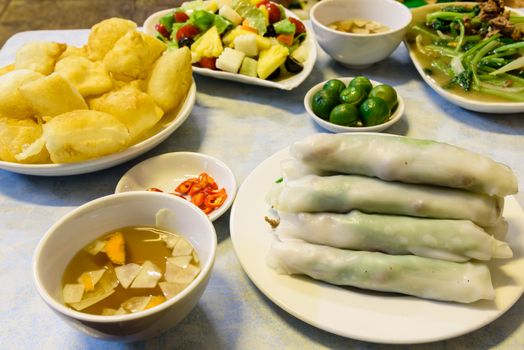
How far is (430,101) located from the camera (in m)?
2.44

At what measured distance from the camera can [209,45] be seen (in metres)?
2.54

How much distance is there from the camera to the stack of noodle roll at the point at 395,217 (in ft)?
4.14

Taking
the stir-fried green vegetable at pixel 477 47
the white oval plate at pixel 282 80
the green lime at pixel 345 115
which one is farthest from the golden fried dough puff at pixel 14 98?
the stir-fried green vegetable at pixel 477 47

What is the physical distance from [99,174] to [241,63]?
0.97 meters

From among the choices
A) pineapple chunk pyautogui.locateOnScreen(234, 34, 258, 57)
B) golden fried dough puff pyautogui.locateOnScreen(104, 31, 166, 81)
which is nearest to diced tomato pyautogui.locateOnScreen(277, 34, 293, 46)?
pineapple chunk pyautogui.locateOnScreen(234, 34, 258, 57)

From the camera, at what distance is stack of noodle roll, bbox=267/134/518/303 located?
1.26 meters

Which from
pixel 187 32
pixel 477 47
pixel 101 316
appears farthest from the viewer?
pixel 187 32

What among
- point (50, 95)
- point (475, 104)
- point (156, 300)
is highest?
point (50, 95)

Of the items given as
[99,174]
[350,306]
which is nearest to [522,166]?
[350,306]

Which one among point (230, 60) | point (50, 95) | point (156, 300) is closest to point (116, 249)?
point (156, 300)

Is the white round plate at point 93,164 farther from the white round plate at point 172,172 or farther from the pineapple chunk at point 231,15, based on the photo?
the pineapple chunk at point 231,15

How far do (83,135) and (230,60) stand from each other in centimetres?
100

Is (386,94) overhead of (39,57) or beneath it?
beneath

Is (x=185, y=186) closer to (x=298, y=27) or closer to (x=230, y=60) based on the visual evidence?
(x=230, y=60)
